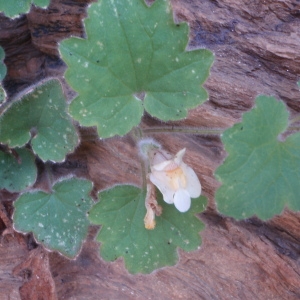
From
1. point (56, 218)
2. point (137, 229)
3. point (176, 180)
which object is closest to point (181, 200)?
point (176, 180)

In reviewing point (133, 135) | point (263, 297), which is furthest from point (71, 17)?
point (263, 297)

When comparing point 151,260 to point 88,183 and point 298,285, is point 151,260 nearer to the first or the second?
point 88,183

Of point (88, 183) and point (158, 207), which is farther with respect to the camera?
point (88, 183)

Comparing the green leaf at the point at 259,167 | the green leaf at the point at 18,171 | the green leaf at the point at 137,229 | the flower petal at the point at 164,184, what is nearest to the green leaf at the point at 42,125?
the green leaf at the point at 18,171

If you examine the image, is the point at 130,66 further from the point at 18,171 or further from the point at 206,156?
the point at 18,171

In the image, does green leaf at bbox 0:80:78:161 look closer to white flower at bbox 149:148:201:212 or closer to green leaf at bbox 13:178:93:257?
green leaf at bbox 13:178:93:257

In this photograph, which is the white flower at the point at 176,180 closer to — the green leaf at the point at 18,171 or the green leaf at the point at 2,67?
the green leaf at the point at 18,171
